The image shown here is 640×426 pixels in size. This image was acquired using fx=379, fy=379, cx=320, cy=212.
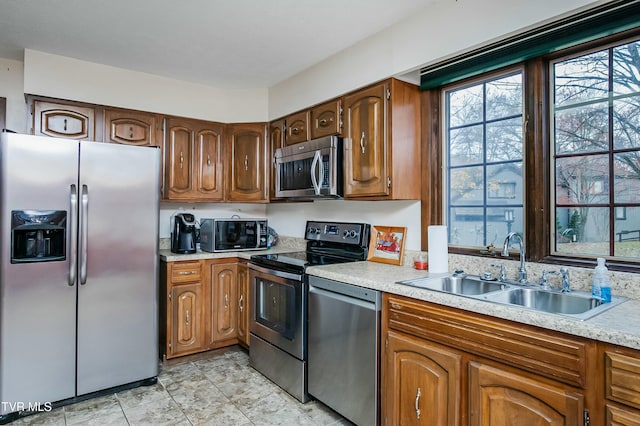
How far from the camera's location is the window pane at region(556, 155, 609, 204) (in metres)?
1.81

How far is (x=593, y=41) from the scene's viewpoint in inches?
71.4

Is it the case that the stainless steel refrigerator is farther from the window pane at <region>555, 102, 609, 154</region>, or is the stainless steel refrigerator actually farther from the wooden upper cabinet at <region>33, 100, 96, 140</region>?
the window pane at <region>555, 102, 609, 154</region>

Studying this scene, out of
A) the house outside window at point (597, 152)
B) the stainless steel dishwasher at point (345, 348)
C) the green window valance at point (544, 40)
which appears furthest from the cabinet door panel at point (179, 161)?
the house outside window at point (597, 152)

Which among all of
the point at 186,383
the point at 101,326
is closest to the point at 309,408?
the point at 186,383

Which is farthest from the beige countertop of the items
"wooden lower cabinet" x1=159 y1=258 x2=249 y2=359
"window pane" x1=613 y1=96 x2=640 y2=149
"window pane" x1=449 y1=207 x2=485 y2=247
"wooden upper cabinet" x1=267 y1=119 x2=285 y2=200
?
"wooden upper cabinet" x1=267 y1=119 x2=285 y2=200

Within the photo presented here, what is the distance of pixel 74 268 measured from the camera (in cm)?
242

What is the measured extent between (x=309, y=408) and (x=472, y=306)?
54.5 inches

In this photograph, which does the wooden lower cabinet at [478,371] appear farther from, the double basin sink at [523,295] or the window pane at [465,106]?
the window pane at [465,106]

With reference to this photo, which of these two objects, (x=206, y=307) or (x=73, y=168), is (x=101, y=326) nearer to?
(x=206, y=307)

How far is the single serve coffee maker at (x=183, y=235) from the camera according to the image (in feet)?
10.6

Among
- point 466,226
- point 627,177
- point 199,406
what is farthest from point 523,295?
point 199,406

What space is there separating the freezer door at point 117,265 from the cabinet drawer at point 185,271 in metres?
0.31

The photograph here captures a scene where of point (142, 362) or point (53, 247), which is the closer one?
point (53, 247)

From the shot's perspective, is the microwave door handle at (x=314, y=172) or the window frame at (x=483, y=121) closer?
the window frame at (x=483, y=121)
